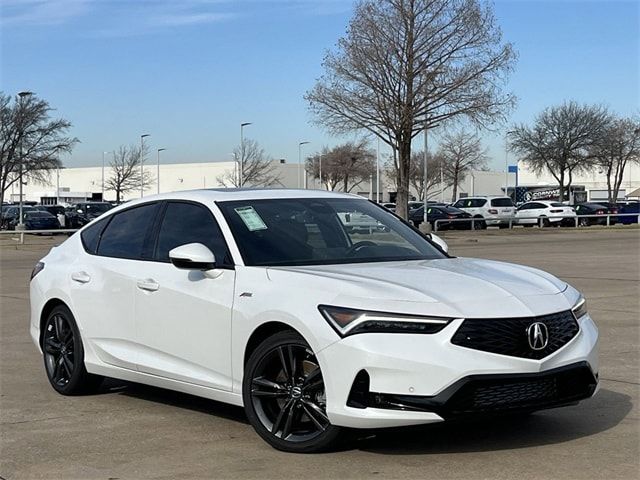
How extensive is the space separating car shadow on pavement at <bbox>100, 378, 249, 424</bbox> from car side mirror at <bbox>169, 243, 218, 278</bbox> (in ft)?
3.82

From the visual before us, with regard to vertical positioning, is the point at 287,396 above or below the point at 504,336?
below

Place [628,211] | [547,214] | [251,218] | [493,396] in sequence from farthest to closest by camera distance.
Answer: [628,211] < [547,214] < [251,218] < [493,396]

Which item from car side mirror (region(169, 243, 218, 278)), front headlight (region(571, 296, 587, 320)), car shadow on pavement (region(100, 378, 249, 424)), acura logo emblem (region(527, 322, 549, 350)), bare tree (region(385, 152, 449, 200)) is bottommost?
car shadow on pavement (region(100, 378, 249, 424))

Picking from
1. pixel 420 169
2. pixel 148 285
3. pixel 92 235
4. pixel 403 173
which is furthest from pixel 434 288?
pixel 420 169

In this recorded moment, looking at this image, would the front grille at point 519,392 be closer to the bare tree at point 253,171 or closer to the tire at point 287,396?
the tire at point 287,396

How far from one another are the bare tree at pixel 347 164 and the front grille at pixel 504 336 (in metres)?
76.3

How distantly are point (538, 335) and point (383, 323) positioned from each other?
2.84 ft

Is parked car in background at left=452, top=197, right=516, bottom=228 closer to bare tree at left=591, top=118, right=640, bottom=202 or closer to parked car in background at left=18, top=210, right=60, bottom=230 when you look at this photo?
bare tree at left=591, top=118, right=640, bottom=202

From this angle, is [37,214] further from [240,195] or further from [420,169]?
[420,169]

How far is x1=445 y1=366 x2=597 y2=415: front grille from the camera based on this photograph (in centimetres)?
494

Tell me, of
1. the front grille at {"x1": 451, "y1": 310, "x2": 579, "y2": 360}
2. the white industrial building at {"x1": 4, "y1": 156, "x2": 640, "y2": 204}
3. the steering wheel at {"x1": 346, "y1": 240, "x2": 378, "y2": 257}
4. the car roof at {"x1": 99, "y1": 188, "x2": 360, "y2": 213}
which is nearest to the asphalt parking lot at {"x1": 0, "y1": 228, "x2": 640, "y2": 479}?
the front grille at {"x1": 451, "y1": 310, "x2": 579, "y2": 360}

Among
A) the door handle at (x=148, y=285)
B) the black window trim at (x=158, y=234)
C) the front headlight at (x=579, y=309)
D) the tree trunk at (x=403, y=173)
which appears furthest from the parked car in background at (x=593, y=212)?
the door handle at (x=148, y=285)

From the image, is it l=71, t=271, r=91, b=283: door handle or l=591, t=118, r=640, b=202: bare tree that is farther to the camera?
l=591, t=118, r=640, b=202: bare tree

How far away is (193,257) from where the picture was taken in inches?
230
